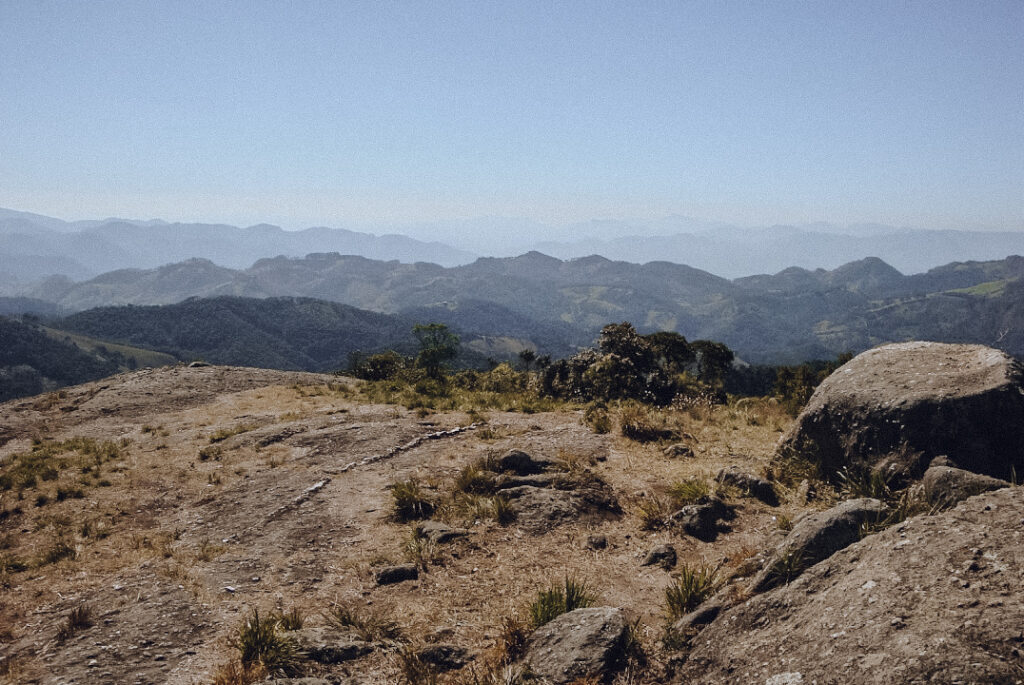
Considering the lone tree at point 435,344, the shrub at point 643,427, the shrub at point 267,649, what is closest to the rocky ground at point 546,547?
the shrub at point 267,649

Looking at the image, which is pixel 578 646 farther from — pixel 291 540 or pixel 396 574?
pixel 291 540

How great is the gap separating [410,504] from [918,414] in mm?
11097

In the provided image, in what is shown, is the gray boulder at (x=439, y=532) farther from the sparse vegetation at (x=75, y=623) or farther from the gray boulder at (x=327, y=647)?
the sparse vegetation at (x=75, y=623)

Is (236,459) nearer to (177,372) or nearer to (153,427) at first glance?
(153,427)

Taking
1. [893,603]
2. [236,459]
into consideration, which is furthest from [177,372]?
[893,603]

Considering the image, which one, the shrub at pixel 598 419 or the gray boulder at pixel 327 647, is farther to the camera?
the shrub at pixel 598 419

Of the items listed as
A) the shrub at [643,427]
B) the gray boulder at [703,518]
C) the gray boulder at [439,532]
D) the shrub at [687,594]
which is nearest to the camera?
the shrub at [687,594]

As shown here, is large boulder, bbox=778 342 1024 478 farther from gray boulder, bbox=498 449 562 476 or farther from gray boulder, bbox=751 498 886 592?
gray boulder, bbox=498 449 562 476

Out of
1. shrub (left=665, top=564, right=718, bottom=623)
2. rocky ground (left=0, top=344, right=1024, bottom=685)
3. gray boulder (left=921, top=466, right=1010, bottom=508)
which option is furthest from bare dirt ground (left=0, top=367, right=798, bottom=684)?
gray boulder (left=921, top=466, right=1010, bottom=508)

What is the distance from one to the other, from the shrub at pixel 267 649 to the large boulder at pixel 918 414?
36.2 feet

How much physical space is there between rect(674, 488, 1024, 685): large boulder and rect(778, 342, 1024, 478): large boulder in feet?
11.7

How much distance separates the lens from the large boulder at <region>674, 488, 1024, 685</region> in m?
4.56

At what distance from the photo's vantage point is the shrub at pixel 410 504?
41.8 ft

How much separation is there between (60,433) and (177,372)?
11076 mm
